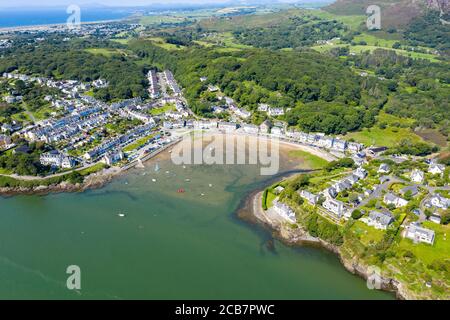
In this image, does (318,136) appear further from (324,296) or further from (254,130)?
(324,296)

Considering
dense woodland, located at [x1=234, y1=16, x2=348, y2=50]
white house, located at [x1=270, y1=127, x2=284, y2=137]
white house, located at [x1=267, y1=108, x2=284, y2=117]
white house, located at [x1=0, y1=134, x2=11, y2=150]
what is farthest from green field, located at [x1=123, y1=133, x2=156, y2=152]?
dense woodland, located at [x1=234, y1=16, x2=348, y2=50]

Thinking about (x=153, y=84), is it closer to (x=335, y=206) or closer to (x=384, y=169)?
(x=384, y=169)

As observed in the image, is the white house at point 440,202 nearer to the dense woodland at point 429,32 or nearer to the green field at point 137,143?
the green field at point 137,143

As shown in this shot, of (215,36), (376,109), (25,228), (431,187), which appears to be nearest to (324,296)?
(431,187)

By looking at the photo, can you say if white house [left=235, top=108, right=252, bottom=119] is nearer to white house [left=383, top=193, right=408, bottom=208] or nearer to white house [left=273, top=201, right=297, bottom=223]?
white house [left=273, top=201, right=297, bottom=223]

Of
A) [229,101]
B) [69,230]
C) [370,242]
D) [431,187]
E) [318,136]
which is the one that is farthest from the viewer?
[229,101]

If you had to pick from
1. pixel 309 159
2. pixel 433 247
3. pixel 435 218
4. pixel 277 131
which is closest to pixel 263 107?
pixel 277 131
